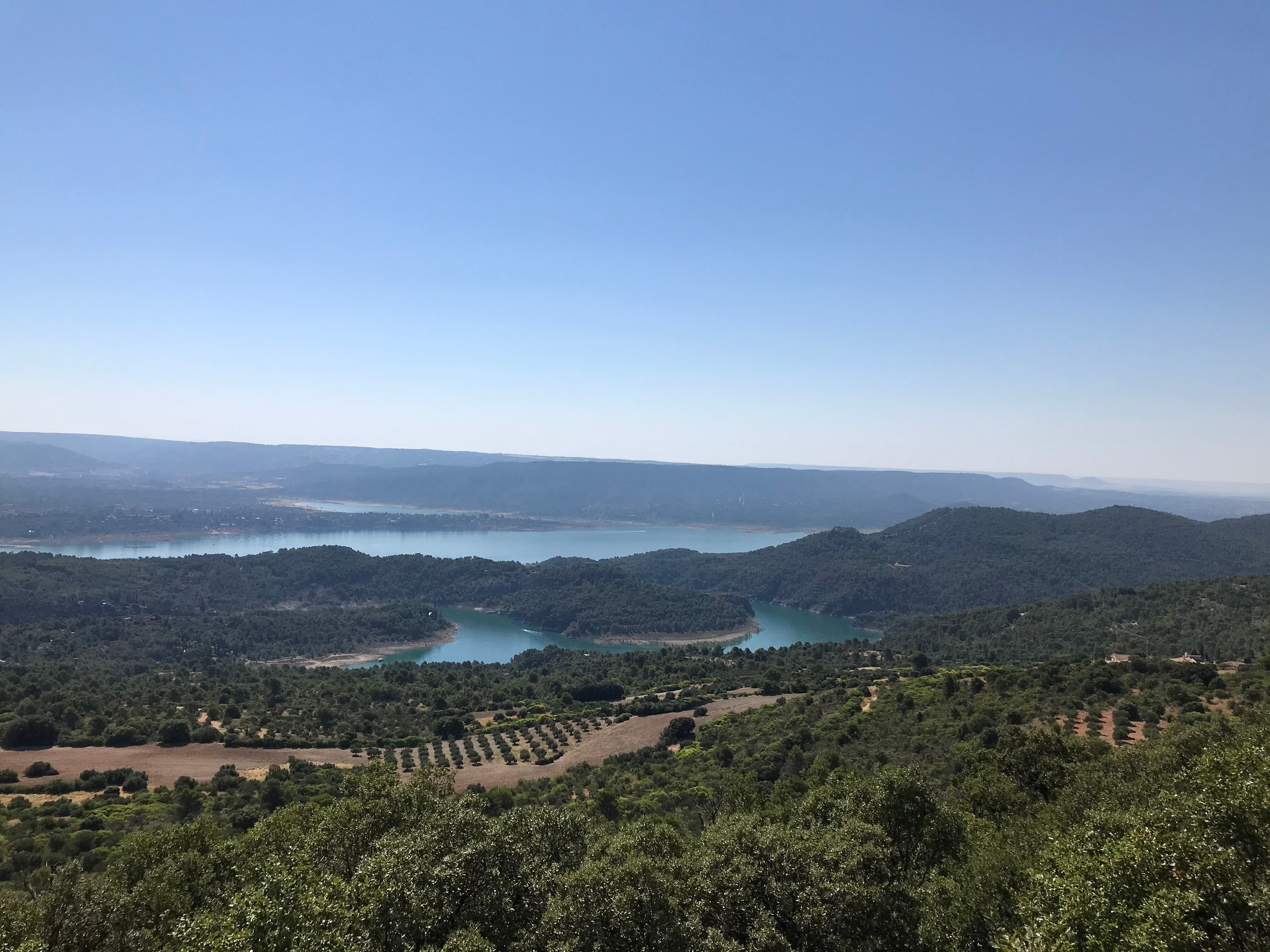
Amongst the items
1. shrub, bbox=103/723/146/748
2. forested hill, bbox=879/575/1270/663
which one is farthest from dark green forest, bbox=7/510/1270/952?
forested hill, bbox=879/575/1270/663

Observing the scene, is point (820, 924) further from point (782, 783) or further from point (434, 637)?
point (434, 637)

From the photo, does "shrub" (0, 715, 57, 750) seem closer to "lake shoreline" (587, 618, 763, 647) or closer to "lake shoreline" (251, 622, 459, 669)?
"lake shoreline" (251, 622, 459, 669)

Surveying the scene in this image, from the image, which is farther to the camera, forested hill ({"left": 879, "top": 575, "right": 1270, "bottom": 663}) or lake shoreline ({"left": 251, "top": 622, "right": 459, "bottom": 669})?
lake shoreline ({"left": 251, "top": 622, "right": 459, "bottom": 669})

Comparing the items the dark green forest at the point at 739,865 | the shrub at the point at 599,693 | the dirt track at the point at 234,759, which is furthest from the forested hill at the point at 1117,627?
the dirt track at the point at 234,759

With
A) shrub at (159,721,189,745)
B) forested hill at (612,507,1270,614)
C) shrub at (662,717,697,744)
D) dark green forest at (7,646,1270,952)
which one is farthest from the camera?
forested hill at (612,507,1270,614)

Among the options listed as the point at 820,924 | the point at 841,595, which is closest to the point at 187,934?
the point at 820,924

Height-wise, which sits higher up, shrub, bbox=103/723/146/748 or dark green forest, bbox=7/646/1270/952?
dark green forest, bbox=7/646/1270/952

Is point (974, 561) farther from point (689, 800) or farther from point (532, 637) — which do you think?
point (689, 800)
